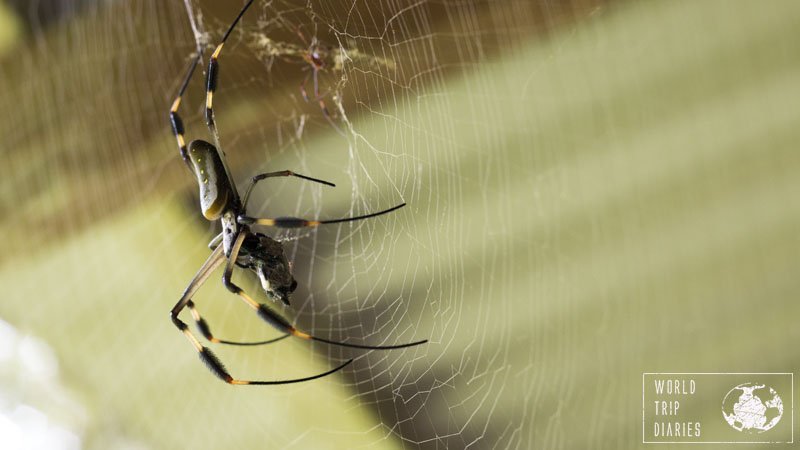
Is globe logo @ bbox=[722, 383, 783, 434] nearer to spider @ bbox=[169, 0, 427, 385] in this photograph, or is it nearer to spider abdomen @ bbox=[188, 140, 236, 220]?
spider @ bbox=[169, 0, 427, 385]

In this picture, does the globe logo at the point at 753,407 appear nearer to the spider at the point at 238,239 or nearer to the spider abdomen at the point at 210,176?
the spider at the point at 238,239

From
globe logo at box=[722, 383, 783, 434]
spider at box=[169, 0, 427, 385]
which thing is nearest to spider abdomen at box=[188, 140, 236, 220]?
spider at box=[169, 0, 427, 385]

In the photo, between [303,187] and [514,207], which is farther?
[303,187]

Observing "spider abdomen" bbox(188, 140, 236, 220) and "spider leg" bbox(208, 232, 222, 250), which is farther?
"spider leg" bbox(208, 232, 222, 250)

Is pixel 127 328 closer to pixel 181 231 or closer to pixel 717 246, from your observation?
pixel 181 231

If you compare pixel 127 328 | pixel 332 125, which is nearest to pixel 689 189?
pixel 332 125

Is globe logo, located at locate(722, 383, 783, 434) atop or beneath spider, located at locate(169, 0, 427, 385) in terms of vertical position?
beneath

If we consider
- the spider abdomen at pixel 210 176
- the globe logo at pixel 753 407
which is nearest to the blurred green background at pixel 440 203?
the globe logo at pixel 753 407

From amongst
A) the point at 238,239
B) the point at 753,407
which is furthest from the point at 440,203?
the point at 753,407
